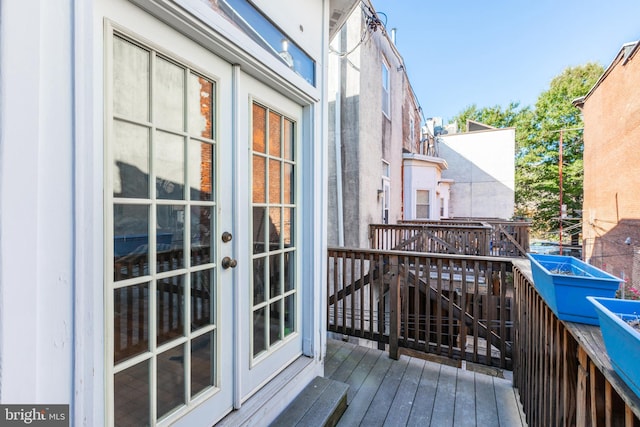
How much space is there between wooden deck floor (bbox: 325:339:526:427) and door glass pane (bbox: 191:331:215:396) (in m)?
1.04

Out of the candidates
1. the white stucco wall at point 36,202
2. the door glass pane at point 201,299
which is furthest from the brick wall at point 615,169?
the white stucco wall at point 36,202

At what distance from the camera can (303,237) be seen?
221cm

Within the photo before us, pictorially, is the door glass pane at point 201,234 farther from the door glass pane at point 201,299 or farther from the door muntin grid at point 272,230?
the door muntin grid at point 272,230

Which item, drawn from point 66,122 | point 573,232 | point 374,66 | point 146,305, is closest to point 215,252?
point 146,305

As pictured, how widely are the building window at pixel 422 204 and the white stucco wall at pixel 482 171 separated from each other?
7227 millimetres

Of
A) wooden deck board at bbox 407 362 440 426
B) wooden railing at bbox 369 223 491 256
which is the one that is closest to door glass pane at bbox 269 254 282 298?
wooden deck board at bbox 407 362 440 426

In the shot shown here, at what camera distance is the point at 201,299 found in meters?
1.43

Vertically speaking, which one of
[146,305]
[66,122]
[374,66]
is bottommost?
[146,305]

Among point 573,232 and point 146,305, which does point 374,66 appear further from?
point 573,232

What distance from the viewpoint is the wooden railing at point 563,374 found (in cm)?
79

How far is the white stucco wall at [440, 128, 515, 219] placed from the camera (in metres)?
14.6

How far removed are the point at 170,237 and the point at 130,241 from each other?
170 mm

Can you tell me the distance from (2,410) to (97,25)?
1.22m

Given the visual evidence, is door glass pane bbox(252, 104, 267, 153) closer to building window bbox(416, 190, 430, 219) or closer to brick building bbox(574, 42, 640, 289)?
building window bbox(416, 190, 430, 219)
